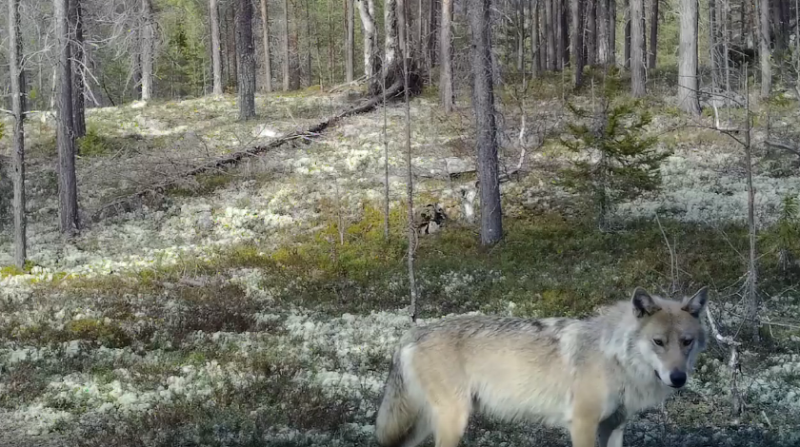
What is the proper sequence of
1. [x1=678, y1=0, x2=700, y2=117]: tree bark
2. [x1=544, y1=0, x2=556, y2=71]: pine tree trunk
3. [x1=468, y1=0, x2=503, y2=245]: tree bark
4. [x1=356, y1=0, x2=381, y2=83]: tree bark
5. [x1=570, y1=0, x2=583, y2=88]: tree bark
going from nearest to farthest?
1. [x1=468, y1=0, x2=503, y2=245]: tree bark
2. [x1=678, y1=0, x2=700, y2=117]: tree bark
3. [x1=356, y1=0, x2=381, y2=83]: tree bark
4. [x1=570, y1=0, x2=583, y2=88]: tree bark
5. [x1=544, y1=0, x2=556, y2=71]: pine tree trunk

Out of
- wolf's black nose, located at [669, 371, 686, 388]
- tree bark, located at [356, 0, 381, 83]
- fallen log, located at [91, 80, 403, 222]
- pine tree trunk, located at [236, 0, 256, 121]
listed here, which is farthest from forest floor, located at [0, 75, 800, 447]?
tree bark, located at [356, 0, 381, 83]

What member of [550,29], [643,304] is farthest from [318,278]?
[550,29]

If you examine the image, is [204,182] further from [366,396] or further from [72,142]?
[366,396]

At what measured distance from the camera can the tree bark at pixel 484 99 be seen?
56.4ft

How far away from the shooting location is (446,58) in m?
28.7

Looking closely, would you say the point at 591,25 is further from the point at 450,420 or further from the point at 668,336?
the point at 450,420

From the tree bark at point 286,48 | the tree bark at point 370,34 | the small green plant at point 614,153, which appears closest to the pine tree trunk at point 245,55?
the tree bark at point 370,34

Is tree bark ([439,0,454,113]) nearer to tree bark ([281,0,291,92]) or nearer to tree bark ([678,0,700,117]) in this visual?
tree bark ([678,0,700,117])

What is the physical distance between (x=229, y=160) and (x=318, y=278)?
11.1 metres

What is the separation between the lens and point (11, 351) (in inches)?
449

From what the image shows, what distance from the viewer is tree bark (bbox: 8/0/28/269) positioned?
53.6 feet

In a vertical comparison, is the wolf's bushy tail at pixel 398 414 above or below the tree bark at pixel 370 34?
below

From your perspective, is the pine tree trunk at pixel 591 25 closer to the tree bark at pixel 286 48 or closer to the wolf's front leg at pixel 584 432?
the tree bark at pixel 286 48

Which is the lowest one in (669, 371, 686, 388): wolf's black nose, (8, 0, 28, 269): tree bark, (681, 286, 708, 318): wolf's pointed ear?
(669, 371, 686, 388): wolf's black nose
